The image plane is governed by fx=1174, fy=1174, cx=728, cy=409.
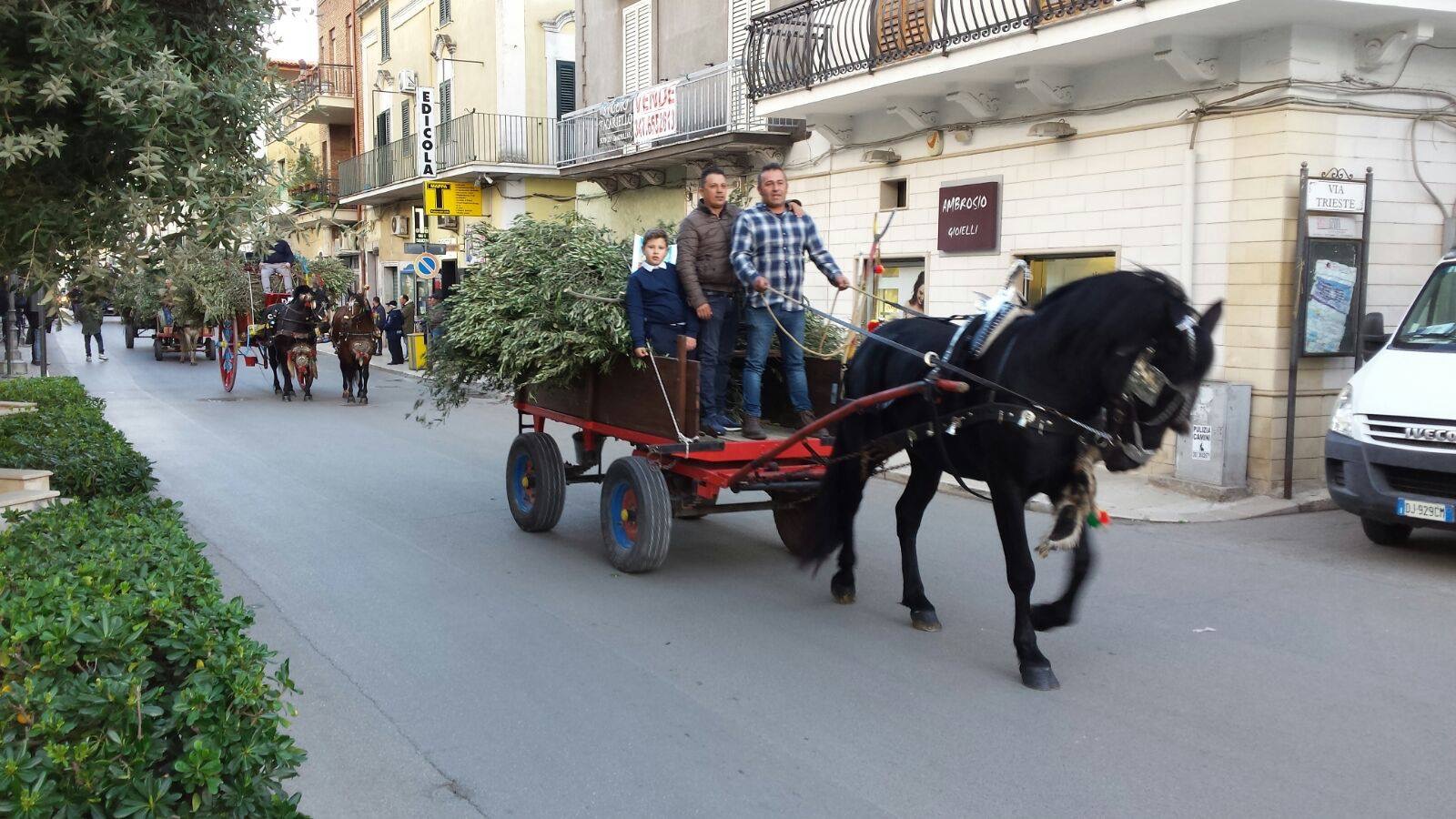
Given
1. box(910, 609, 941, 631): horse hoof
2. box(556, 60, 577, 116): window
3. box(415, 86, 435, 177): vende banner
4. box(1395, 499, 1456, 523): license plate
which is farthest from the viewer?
box(415, 86, 435, 177): vende banner

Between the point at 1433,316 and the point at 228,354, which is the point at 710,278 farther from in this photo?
the point at 228,354

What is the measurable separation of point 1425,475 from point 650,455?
508cm

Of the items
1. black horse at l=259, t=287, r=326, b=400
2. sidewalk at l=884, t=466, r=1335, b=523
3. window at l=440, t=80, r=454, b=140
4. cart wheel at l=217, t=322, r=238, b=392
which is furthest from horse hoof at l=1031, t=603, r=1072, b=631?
window at l=440, t=80, r=454, b=140

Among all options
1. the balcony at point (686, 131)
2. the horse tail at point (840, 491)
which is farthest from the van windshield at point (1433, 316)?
the balcony at point (686, 131)

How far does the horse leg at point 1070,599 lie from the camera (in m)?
5.54

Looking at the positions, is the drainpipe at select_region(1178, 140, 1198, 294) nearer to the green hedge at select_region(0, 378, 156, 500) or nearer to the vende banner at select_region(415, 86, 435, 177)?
the green hedge at select_region(0, 378, 156, 500)

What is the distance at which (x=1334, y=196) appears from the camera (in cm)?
1039

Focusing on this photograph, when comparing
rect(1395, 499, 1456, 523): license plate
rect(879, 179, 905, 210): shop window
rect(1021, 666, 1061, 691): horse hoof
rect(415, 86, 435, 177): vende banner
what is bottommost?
rect(1021, 666, 1061, 691): horse hoof

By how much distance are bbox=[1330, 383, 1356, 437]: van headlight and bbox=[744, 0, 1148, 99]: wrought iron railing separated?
420 centimetres

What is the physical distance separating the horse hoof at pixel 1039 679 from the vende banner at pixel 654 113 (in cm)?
1543

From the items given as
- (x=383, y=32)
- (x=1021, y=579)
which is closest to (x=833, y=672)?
(x=1021, y=579)

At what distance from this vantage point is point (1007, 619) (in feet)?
A: 21.3

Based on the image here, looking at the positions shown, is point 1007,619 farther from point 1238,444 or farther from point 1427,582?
point 1238,444

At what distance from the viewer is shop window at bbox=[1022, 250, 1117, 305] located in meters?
12.6
